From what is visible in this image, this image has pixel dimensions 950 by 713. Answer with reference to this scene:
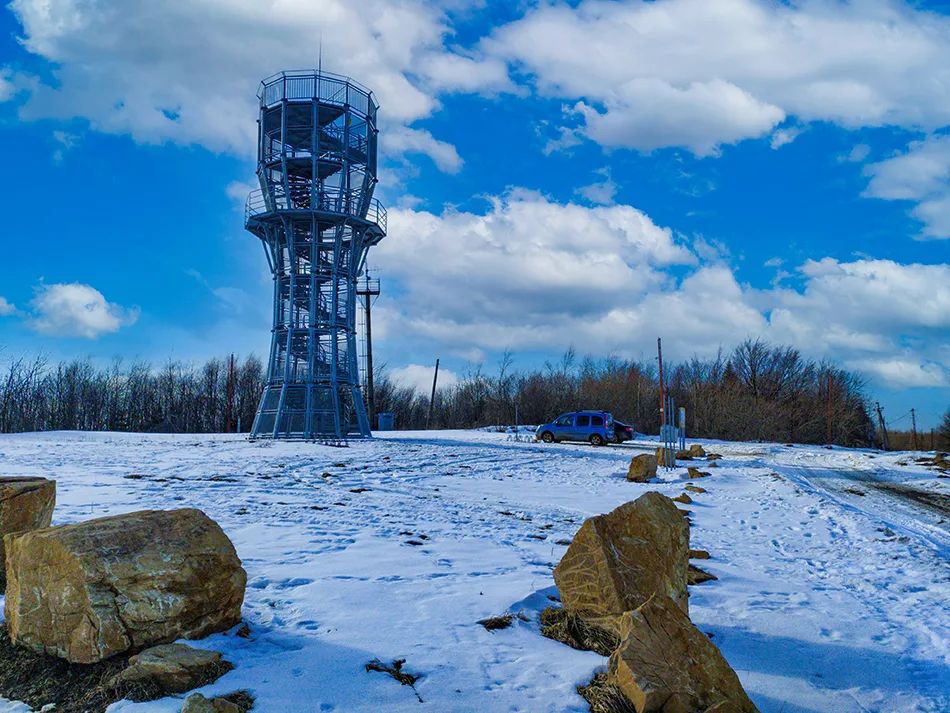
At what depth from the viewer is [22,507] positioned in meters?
6.54

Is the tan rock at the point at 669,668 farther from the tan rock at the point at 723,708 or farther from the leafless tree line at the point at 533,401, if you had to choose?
the leafless tree line at the point at 533,401

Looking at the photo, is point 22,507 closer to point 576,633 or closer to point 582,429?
point 576,633

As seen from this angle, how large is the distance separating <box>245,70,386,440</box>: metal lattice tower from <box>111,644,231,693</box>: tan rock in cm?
2529

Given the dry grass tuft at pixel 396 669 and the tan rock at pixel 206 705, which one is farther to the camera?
the dry grass tuft at pixel 396 669

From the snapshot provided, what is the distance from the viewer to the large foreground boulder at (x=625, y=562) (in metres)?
5.80

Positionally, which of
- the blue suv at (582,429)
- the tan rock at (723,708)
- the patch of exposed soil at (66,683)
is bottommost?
the patch of exposed soil at (66,683)

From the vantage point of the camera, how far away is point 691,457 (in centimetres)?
2603

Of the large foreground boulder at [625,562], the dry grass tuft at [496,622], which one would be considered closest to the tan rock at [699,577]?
the large foreground boulder at [625,562]

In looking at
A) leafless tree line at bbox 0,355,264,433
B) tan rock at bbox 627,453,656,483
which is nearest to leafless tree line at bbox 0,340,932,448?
leafless tree line at bbox 0,355,264,433

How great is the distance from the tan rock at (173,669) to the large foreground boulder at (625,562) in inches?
116

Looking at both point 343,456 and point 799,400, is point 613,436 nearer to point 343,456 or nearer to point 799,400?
point 343,456

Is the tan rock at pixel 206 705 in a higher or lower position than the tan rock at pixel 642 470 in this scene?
lower

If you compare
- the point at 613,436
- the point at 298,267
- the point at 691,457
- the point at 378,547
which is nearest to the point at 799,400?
the point at 613,436

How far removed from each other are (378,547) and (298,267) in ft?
80.8
